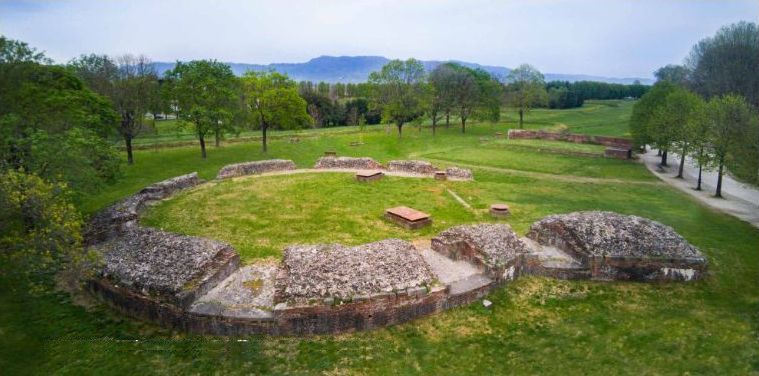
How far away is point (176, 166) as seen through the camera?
33.7 metres

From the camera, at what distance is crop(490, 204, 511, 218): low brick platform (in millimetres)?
22391

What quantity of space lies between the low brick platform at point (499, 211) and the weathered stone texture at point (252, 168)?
53.4ft

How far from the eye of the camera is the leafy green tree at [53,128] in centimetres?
1714

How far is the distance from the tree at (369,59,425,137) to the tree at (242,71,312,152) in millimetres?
14454

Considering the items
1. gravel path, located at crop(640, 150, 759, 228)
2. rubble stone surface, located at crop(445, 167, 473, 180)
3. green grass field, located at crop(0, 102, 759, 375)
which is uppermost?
rubble stone surface, located at crop(445, 167, 473, 180)

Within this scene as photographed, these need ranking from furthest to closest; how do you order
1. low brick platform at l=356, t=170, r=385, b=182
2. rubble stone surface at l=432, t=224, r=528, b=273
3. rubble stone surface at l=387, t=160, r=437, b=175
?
1. rubble stone surface at l=387, t=160, r=437, b=175
2. low brick platform at l=356, t=170, r=385, b=182
3. rubble stone surface at l=432, t=224, r=528, b=273

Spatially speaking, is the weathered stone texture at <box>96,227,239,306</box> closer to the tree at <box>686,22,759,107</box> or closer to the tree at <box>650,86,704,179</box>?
the tree at <box>650,86,704,179</box>

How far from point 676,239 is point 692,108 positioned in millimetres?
24640

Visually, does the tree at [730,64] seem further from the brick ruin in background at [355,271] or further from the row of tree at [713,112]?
the brick ruin in background at [355,271]

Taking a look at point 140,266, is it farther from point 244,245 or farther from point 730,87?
point 730,87

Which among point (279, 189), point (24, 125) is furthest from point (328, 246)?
point (24, 125)

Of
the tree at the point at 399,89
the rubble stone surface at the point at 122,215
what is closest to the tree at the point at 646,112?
the tree at the point at 399,89

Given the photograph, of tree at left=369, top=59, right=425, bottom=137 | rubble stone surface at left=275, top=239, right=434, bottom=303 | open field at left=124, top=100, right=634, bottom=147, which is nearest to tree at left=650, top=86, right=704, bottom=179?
open field at left=124, top=100, right=634, bottom=147

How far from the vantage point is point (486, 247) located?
15.6m
